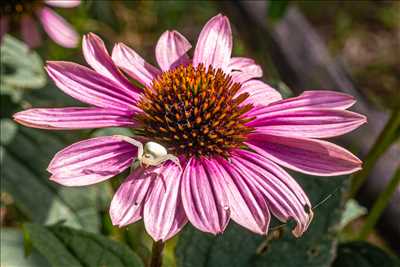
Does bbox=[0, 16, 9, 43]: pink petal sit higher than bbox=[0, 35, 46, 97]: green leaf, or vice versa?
bbox=[0, 16, 9, 43]: pink petal

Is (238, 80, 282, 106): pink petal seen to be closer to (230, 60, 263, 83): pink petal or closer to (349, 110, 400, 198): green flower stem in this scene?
(230, 60, 263, 83): pink petal

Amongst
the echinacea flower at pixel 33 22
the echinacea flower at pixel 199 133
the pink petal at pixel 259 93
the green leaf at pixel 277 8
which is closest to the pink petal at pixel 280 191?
the echinacea flower at pixel 199 133

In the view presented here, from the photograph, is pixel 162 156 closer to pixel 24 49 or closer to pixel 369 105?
pixel 24 49

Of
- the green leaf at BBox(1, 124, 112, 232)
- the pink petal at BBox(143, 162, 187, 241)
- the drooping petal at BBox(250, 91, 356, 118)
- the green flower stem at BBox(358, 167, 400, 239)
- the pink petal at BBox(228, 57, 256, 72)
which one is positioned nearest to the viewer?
the pink petal at BBox(143, 162, 187, 241)

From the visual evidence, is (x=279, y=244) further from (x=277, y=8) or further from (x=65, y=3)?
(x=65, y=3)

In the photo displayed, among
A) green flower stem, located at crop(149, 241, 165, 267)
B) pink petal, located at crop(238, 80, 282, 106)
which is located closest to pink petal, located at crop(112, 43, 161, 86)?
pink petal, located at crop(238, 80, 282, 106)

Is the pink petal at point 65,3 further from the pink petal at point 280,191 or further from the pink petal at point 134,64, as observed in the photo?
the pink petal at point 280,191
